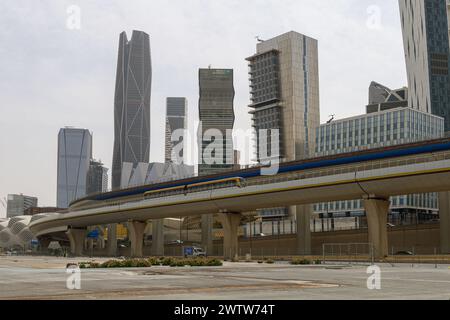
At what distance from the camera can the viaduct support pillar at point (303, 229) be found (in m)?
93.9

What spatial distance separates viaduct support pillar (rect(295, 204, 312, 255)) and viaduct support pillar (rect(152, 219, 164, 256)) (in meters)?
41.9

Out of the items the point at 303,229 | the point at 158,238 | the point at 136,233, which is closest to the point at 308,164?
the point at 303,229

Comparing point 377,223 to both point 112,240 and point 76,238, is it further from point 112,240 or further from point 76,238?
point 76,238

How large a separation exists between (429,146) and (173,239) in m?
122

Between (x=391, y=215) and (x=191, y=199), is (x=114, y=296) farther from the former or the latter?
(x=391, y=215)

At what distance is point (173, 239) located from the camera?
186m

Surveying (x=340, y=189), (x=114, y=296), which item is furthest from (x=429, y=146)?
(x=114, y=296)

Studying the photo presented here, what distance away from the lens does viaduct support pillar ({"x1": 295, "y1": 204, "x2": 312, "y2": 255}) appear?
93938mm

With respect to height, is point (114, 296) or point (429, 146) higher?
point (429, 146)

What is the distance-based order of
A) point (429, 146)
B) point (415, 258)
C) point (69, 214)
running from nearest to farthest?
point (415, 258)
point (429, 146)
point (69, 214)

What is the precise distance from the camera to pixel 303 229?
313 feet

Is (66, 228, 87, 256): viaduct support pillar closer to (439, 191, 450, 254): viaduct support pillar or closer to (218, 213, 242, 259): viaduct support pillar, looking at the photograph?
(218, 213, 242, 259): viaduct support pillar

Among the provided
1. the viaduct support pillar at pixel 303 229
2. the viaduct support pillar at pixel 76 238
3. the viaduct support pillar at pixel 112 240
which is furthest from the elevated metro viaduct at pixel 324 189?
the viaduct support pillar at pixel 76 238

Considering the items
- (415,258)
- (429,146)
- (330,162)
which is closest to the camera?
(415,258)
